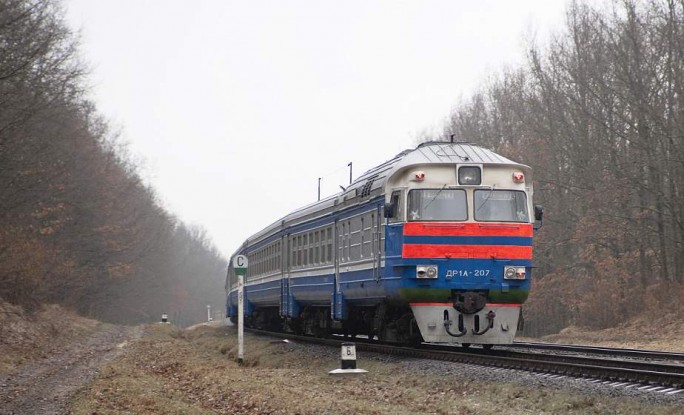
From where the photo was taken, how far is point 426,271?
16.6 m

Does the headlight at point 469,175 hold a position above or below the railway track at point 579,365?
above

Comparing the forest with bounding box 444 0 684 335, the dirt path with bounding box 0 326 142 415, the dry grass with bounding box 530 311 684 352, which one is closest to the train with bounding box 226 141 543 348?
the dirt path with bounding box 0 326 142 415

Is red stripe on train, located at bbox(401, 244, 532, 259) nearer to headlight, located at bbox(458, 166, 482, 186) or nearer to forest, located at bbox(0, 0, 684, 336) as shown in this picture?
headlight, located at bbox(458, 166, 482, 186)

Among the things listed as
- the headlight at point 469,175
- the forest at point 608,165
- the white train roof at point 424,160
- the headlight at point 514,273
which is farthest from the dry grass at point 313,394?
the forest at point 608,165

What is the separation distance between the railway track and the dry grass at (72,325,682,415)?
1051mm

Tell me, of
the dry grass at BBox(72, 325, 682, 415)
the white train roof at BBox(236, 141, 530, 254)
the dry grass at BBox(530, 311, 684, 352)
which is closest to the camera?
the dry grass at BBox(72, 325, 682, 415)

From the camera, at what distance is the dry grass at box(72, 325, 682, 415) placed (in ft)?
36.1

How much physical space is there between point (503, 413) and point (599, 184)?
26430 mm

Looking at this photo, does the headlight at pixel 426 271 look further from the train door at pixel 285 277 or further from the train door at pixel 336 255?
the train door at pixel 285 277

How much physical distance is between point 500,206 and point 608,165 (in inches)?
743

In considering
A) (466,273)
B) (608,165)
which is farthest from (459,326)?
(608,165)

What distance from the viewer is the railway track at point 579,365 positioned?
39.2 ft

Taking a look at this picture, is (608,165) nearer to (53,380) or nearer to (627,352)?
(627,352)

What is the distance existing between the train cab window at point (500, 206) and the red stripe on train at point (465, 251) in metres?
0.51
